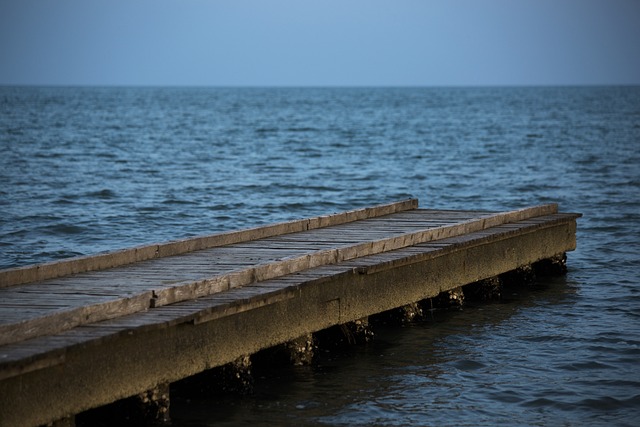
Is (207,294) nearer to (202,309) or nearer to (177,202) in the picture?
(202,309)

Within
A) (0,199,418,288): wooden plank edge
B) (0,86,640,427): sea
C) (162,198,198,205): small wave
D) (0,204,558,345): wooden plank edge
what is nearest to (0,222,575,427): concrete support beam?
(0,204,558,345): wooden plank edge

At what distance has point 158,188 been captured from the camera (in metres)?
31.5

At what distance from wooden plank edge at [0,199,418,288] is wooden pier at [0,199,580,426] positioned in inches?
0.5

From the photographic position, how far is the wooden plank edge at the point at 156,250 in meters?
10.2

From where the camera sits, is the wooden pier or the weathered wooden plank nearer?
the weathered wooden plank

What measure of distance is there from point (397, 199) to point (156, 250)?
19331 millimetres

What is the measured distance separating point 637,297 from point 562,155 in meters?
32.2

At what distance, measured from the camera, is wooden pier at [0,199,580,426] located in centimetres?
767

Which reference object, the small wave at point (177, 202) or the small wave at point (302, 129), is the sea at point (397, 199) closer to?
the small wave at point (177, 202)

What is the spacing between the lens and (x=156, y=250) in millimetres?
11742

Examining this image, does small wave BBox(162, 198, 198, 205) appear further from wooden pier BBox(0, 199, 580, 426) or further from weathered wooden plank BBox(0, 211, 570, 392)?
weathered wooden plank BBox(0, 211, 570, 392)

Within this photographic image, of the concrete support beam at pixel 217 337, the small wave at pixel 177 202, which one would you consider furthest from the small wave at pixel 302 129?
the concrete support beam at pixel 217 337

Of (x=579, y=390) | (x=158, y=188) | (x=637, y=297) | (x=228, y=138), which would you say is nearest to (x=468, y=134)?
(x=228, y=138)

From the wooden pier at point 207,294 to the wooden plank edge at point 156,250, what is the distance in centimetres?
1
